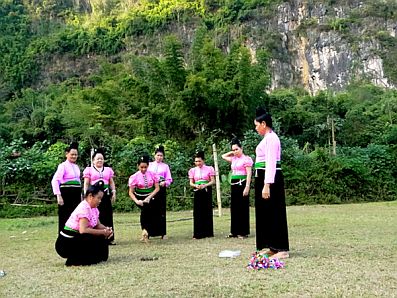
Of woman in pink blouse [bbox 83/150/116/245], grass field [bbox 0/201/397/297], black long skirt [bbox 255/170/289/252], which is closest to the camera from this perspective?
grass field [bbox 0/201/397/297]

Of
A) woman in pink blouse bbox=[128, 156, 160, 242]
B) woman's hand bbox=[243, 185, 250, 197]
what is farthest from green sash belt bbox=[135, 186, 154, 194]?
woman's hand bbox=[243, 185, 250, 197]

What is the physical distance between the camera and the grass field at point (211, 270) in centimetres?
448

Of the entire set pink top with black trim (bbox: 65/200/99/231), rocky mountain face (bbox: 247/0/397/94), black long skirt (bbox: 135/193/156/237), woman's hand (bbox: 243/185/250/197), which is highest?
rocky mountain face (bbox: 247/0/397/94)

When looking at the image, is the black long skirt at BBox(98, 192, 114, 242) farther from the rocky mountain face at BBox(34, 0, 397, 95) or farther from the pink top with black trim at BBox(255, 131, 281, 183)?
the rocky mountain face at BBox(34, 0, 397, 95)

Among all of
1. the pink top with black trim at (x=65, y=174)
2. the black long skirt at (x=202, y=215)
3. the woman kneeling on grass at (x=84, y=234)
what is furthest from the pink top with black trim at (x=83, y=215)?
the black long skirt at (x=202, y=215)

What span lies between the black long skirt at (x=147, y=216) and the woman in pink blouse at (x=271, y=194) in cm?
277

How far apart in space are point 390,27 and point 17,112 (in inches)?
2023

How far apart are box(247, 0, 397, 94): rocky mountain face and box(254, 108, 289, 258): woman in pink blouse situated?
63.8 meters

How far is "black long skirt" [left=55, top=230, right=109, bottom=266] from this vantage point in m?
6.07

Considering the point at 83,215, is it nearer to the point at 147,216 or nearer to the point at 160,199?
the point at 147,216

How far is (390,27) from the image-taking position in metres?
74.4

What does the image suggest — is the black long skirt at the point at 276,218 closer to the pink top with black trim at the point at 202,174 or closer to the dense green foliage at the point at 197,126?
the pink top with black trim at the point at 202,174

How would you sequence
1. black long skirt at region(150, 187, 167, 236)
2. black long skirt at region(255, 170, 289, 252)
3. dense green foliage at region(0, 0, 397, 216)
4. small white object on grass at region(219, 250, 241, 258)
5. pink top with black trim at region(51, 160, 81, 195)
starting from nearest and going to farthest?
1. black long skirt at region(255, 170, 289, 252)
2. small white object on grass at region(219, 250, 241, 258)
3. pink top with black trim at region(51, 160, 81, 195)
4. black long skirt at region(150, 187, 167, 236)
5. dense green foliage at region(0, 0, 397, 216)

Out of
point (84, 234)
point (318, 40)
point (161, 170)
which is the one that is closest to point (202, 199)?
point (161, 170)
